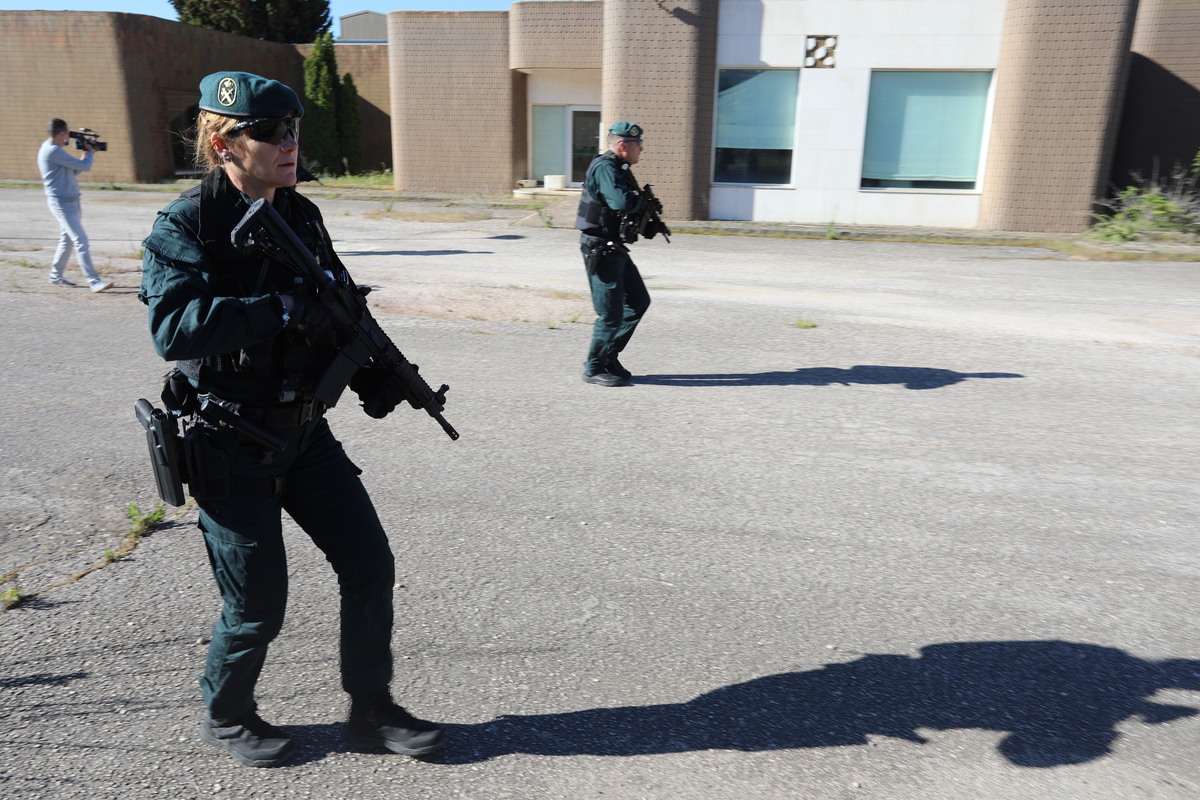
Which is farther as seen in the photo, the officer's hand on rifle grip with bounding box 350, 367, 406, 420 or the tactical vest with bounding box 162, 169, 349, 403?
the officer's hand on rifle grip with bounding box 350, 367, 406, 420

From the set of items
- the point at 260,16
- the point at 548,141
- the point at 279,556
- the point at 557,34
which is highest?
the point at 260,16

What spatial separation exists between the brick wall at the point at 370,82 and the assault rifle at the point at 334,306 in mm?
25010

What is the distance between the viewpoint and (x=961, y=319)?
925 centimetres

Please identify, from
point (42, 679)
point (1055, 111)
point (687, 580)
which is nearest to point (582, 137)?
point (1055, 111)

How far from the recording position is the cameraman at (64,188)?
9367 mm

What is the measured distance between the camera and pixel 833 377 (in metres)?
7.16

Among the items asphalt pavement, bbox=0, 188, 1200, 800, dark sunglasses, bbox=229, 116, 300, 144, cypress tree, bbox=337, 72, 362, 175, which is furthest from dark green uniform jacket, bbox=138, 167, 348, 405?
cypress tree, bbox=337, 72, 362, 175

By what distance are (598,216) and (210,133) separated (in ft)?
14.2

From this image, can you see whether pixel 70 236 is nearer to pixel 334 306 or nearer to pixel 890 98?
pixel 334 306

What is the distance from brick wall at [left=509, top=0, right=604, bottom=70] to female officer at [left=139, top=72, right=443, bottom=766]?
17429 mm

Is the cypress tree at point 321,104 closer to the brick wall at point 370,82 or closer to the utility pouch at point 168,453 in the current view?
the brick wall at point 370,82

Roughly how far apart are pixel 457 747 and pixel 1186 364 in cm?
730

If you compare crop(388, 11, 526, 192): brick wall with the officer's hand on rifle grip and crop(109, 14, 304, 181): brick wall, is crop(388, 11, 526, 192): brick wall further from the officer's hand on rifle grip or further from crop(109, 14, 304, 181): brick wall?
the officer's hand on rifle grip

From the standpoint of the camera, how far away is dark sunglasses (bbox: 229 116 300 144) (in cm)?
242
